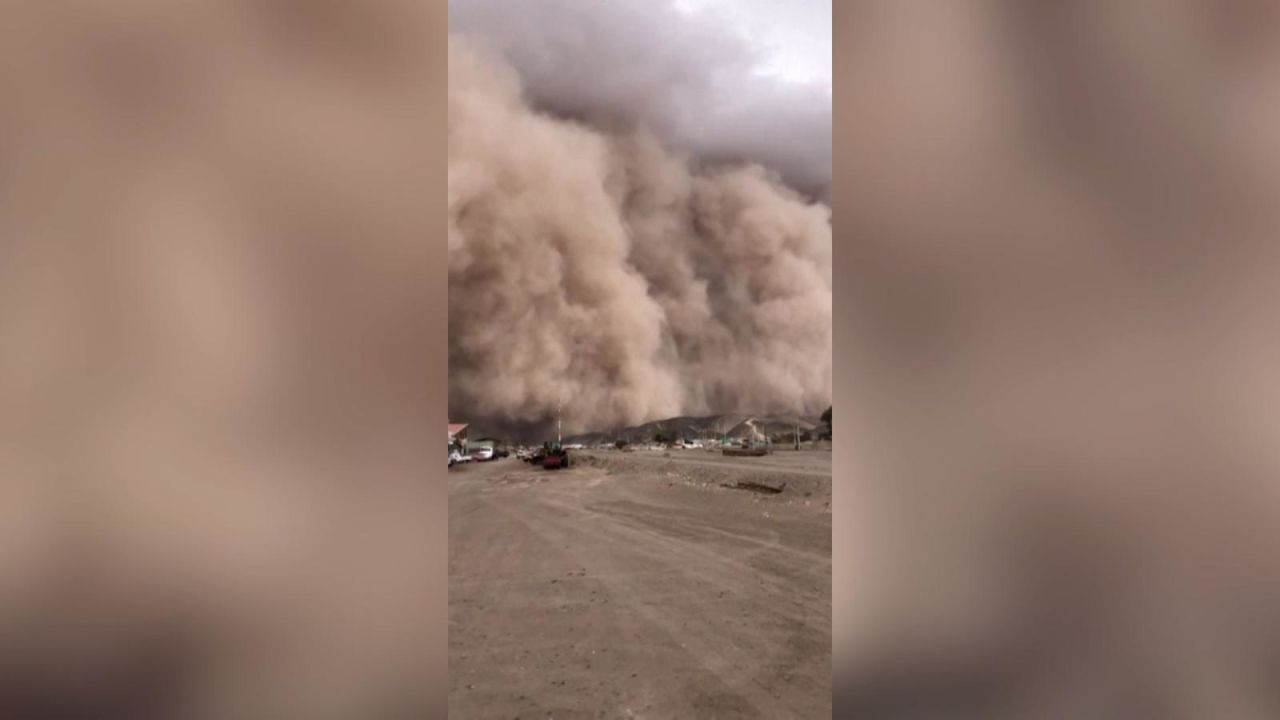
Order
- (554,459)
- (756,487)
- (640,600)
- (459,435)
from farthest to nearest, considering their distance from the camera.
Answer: (554,459) → (459,435) → (756,487) → (640,600)

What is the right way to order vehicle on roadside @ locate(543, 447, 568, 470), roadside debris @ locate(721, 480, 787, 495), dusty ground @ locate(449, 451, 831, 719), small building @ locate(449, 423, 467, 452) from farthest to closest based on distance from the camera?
1. vehicle on roadside @ locate(543, 447, 568, 470)
2. roadside debris @ locate(721, 480, 787, 495)
3. small building @ locate(449, 423, 467, 452)
4. dusty ground @ locate(449, 451, 831, 719)

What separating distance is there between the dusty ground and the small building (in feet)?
1.27

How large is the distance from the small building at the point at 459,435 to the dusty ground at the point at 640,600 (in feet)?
1.27

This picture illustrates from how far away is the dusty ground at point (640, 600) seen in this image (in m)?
2.43

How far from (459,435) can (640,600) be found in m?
3.60

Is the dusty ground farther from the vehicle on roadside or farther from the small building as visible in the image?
the vehicle on roadside

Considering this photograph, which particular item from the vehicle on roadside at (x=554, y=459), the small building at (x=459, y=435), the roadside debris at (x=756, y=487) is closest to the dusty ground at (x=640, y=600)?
the roadside debris at (x=756, y=487)

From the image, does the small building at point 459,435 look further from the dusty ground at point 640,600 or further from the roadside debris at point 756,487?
the roadside debris at point 756,487

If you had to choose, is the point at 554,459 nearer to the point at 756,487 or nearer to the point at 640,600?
the point at 756,487

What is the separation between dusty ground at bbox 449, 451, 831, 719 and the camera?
2.43 meters

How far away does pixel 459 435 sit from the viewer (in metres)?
6.46

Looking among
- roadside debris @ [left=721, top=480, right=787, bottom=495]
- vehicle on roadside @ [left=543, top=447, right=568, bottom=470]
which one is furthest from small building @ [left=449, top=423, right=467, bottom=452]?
roadside debris @ [left=721, top=480, right=787, bottom=495]

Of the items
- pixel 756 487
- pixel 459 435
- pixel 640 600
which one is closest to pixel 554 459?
pixel 459 435

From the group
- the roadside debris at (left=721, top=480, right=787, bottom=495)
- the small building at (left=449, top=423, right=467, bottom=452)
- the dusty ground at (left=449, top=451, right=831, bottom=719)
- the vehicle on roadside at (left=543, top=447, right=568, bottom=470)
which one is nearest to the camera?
the dusty ground at (left=449, top=451, right=831, bottom=719)
